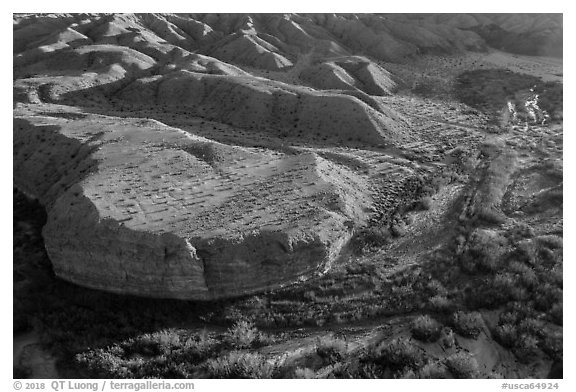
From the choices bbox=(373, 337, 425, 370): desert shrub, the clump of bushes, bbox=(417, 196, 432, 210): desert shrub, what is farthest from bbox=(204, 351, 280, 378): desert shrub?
bbox=(417, 196, 432, 210): desert shrub

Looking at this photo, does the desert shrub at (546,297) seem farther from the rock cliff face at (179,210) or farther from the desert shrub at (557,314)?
the rock cliff face at (179,210)

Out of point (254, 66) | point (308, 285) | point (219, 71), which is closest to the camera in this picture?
point (308, 285)

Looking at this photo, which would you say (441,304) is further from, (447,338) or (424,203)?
(424,203)

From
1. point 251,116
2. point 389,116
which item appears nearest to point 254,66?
point 251,116

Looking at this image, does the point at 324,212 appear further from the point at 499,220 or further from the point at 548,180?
the point at 548,180

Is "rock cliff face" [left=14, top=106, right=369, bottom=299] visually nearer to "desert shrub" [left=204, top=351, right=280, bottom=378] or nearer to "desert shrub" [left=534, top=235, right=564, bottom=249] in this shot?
"desert shrub" [left=204, top=351, right=280, bottom=378]

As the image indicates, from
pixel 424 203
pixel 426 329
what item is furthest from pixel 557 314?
pixel 424 203

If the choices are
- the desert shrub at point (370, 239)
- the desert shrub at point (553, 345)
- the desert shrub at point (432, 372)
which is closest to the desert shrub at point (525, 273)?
the desert shrub at point (553, 345)
